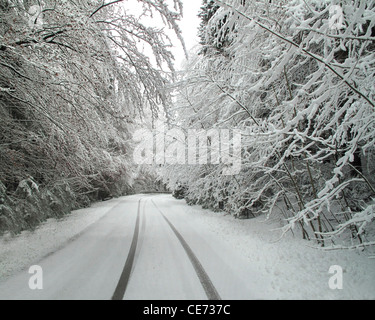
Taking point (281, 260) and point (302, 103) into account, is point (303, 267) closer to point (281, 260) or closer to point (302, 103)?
point (281, 260)

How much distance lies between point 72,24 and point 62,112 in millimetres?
1670

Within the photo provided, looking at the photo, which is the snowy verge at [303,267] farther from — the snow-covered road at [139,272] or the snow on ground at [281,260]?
the snow-covered road at [139,272]

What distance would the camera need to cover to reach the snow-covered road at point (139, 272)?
3.67 m

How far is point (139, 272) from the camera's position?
4539mm

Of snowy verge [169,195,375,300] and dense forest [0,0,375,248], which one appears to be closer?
dense forest [0,0,375,248]

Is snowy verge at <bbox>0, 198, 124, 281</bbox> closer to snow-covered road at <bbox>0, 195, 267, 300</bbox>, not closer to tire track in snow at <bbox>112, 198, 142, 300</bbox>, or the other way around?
snow-covered road at <bbox>0, 195, 267, 300</bbox>

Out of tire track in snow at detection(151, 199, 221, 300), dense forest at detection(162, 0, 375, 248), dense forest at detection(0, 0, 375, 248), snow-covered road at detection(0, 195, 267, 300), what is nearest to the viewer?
dense forest at detection(162, 0, 375, 248)

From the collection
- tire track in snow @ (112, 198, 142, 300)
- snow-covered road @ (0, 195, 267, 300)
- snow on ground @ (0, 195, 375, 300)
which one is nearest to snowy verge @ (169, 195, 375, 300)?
snow on ground @ (0, 195, 375, 300)

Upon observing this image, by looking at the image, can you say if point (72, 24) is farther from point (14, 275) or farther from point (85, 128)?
point (14, 275)

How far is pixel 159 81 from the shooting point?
16.6 feet

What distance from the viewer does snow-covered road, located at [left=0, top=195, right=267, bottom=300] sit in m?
3.67

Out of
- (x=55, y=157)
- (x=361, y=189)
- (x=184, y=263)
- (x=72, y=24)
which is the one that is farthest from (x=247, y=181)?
(x=72, y=24)

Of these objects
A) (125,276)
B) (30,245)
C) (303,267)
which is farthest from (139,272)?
(30,245)

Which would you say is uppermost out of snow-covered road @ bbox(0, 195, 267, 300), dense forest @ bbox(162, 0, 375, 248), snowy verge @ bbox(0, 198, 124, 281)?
dense forest @ bbox(162, 0, 375, 248)
